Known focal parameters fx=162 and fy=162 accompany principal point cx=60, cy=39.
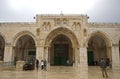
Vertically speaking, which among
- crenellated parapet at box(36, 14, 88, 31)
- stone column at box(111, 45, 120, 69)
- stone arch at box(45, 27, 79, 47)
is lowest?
stone column at box(111, 45, 120, 69)

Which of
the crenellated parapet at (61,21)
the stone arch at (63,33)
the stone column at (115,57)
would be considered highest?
the crenellated parapet at (61,21)

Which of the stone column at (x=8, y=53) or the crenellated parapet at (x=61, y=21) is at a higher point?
the crenellated parapet at (x=61, y=21)

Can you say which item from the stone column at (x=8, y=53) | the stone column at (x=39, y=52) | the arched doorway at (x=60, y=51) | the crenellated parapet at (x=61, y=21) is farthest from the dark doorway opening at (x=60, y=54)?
the stone column at (x=8, y=53)

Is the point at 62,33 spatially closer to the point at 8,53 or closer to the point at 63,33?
the point at 63,33

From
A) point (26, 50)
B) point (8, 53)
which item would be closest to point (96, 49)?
point (26, 50)

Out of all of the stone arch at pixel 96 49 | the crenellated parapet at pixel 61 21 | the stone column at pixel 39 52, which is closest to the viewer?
the stone column at pixel 39 52

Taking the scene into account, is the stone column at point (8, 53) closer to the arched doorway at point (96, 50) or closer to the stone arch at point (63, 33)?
the stone arch at point (63, 33)

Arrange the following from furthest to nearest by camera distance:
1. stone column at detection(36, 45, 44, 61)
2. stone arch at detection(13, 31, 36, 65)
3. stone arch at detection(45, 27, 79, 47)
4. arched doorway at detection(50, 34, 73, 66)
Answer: arched doorway at detection(50, 34, 73, 66), stone arch at detection(13, 31, 36, 65), stone arch at detection(45, 27, 79, 47), stone column at detection(36, 45, 44, 61)

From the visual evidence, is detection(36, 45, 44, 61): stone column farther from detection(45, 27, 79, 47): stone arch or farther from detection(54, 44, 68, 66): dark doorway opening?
detection(54, 44, 68, 66): dark doorway opening

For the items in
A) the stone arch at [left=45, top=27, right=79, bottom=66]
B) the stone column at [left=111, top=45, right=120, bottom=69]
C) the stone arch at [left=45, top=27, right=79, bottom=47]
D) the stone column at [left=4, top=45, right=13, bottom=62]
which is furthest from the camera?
the stone arch at [left=45, top=27, right=79, bottom=66]

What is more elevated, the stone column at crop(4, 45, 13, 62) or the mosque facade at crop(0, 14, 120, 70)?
the mosque facade at crop(0, 14, 120, 70)

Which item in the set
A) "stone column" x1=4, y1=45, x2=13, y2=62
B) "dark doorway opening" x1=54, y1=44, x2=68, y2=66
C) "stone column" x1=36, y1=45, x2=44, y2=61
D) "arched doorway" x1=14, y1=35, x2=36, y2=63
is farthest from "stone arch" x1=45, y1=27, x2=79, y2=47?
"stone column" x1=4, y1=45, x2=13, y2=62

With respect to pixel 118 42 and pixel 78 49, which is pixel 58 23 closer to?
pixel 78 49

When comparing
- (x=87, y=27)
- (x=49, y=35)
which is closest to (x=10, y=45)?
(x=49, y=35)
